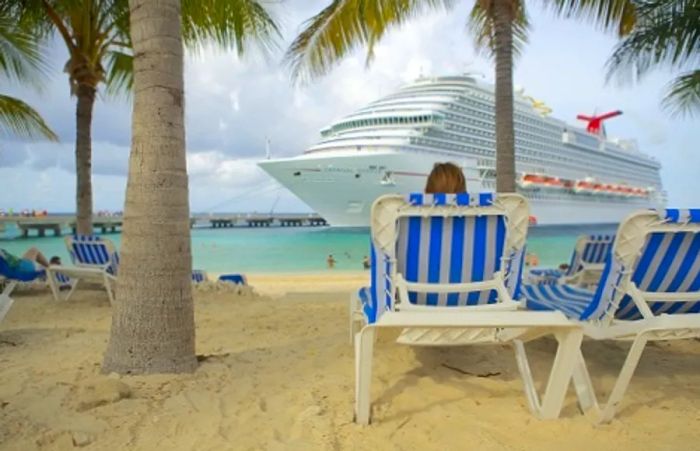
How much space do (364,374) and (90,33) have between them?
6805mm

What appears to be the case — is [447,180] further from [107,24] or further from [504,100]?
[107,24]

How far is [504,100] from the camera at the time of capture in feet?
16.2

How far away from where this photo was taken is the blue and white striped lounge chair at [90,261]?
498 centimetres

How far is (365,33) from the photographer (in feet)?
20.2

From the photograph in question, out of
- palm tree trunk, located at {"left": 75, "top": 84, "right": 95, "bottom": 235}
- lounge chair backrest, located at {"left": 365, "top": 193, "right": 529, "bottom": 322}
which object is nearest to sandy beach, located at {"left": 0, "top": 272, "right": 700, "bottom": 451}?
lounge chair backrest, located at {"left": 365, "top": 193, "right": 529, "bottom": 322}

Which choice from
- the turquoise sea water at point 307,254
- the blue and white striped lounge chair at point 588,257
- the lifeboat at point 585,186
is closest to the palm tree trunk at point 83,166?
the blue and white striped lounge chair at point 588,257

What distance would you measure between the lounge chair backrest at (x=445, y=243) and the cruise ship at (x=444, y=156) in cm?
2420

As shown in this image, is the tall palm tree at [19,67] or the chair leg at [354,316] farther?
the tall palm tree at [19,67]

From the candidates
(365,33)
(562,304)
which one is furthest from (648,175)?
(562,304)

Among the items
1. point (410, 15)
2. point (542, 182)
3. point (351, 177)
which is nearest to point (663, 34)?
point (410, 15)

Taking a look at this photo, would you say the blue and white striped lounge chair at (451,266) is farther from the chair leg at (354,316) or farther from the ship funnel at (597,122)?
the ship funnel at (597,122)

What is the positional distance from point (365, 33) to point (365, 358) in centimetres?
522

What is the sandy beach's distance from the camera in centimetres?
168

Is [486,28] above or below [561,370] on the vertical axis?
above
